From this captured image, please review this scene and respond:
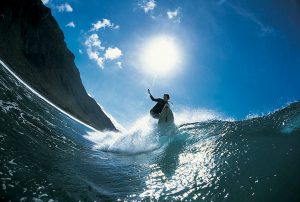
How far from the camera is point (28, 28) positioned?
50.6 m

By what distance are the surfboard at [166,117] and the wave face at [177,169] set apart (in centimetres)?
270

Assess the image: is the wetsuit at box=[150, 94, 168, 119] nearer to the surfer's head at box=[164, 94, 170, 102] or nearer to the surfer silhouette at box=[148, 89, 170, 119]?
the surfer silhouette at box=[148, 89, 170, 119]

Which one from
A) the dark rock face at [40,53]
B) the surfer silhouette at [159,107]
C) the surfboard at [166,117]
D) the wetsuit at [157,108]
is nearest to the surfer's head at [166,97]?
the surfer silhouette at [159,107]

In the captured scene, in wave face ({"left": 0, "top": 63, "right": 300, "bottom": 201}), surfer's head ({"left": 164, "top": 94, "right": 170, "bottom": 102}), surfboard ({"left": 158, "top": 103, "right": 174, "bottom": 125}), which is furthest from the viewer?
surfer's head ({"left": 164, "top": 94, "right": 170, "bottom": 102})

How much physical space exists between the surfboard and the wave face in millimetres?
2701

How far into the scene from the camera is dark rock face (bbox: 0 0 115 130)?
44.6m

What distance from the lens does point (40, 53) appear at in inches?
2143

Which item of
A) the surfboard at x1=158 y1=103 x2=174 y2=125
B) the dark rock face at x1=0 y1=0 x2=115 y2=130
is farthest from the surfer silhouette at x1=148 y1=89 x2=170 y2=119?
the dark rock face at x1=0 y1=0 x2=115 y2=130

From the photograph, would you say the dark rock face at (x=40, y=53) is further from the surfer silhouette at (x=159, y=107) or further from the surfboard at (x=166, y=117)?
the surfboard at (x=166, y=117)

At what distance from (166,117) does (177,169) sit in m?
5.42

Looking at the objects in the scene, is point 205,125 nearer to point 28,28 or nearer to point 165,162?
point 165,162

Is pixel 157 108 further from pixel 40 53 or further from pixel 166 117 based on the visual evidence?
pixel 40 53

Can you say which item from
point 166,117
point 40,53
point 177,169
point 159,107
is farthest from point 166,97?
point 40,53

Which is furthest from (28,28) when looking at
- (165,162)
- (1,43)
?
(165,162)
